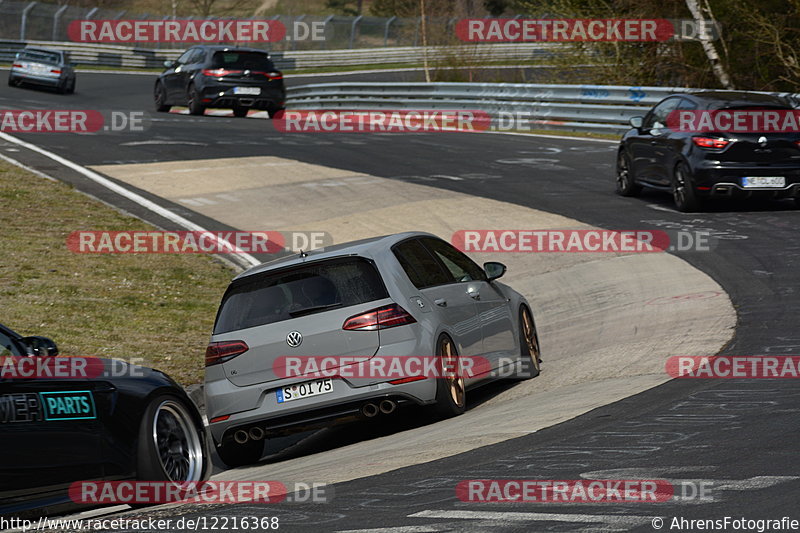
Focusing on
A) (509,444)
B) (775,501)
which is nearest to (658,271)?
(509,444)

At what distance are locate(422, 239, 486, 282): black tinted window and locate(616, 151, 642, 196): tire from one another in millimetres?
8907

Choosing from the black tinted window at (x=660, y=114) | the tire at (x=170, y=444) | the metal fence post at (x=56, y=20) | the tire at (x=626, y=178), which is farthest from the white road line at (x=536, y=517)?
the metal fence post at (x=56, y=20)

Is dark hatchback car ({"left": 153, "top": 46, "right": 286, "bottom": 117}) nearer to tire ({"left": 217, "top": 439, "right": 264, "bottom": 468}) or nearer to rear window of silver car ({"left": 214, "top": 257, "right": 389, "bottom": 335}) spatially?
rear window of silver car ({"left": 214, "top": 257, "right": 389, "bottom": 335})

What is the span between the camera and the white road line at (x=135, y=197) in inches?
647

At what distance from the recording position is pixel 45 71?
3947 cm

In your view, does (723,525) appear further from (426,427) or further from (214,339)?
(214,339)

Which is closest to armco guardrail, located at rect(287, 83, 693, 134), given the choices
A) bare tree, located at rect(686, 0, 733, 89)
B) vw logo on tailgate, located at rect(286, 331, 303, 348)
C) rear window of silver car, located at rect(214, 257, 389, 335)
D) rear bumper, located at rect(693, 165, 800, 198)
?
bare tree, located at rect(686, 0, 733, 89)

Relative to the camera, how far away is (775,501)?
5.50 m

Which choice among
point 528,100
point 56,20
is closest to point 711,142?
point 528,100

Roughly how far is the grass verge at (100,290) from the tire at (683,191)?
21.2 feet

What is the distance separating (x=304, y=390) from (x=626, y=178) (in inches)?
455

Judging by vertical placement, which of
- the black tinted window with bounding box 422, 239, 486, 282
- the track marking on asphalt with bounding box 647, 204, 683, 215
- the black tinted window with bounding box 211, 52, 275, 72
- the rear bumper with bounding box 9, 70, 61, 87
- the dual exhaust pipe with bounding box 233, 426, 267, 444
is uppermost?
the black tinted window with bounding box 211, 52, 275, 72

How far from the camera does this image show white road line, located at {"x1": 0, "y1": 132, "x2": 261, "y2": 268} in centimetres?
1642

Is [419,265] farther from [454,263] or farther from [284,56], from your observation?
[284,56]
